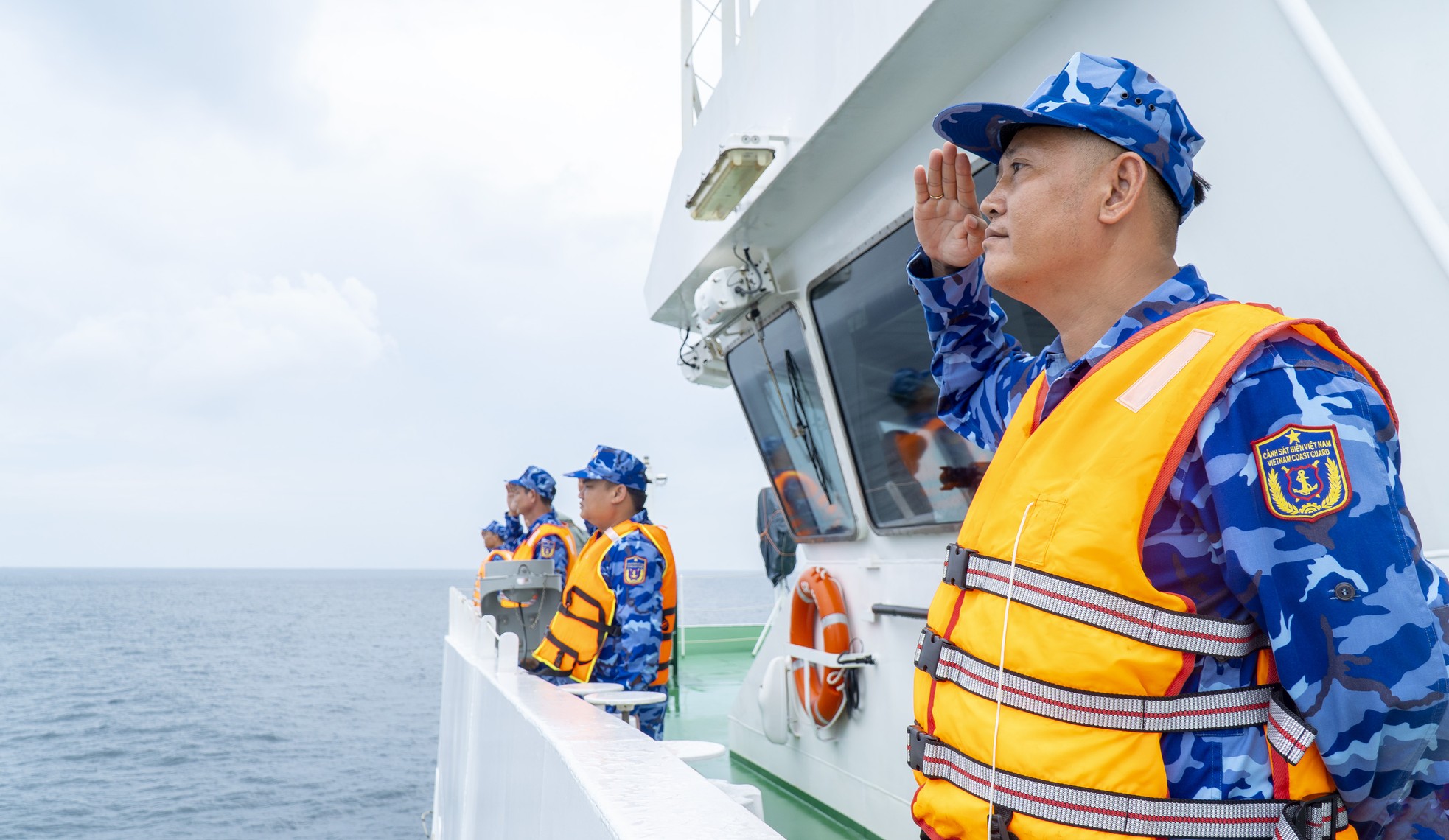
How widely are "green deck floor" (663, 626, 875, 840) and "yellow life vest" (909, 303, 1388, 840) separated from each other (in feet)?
6.04

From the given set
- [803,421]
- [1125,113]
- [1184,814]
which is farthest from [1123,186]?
[803,421]

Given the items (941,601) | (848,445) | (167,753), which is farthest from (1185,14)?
(167,753)

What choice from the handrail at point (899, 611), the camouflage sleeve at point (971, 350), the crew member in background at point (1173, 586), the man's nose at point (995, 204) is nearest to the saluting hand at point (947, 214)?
the camouflage sleeve at point (971, 350)

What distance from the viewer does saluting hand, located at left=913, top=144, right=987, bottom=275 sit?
1.69 m

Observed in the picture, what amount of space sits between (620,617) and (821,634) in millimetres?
958

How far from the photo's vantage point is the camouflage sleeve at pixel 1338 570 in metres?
0.94

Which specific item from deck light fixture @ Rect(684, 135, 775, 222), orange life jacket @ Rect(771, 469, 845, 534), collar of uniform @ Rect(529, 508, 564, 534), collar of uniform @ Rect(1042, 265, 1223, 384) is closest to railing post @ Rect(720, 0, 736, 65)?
deck light fixture @ Rect(684, 135, 775, 222)

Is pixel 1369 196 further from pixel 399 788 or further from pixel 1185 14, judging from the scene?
pixel 399 788

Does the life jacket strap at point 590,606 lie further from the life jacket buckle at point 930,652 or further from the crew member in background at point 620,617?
the life jacket buckle at point 930,652

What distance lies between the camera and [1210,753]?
3.44 feet

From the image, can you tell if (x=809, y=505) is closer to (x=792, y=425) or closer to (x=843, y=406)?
(x=792, y=425)

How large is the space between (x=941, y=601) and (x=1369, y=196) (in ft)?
3.74

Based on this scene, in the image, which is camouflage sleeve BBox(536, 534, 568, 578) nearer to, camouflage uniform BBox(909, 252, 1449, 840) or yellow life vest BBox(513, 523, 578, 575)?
yellow life vest BBox(513, 523, 578, 575)

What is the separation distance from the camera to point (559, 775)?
1.75 m
